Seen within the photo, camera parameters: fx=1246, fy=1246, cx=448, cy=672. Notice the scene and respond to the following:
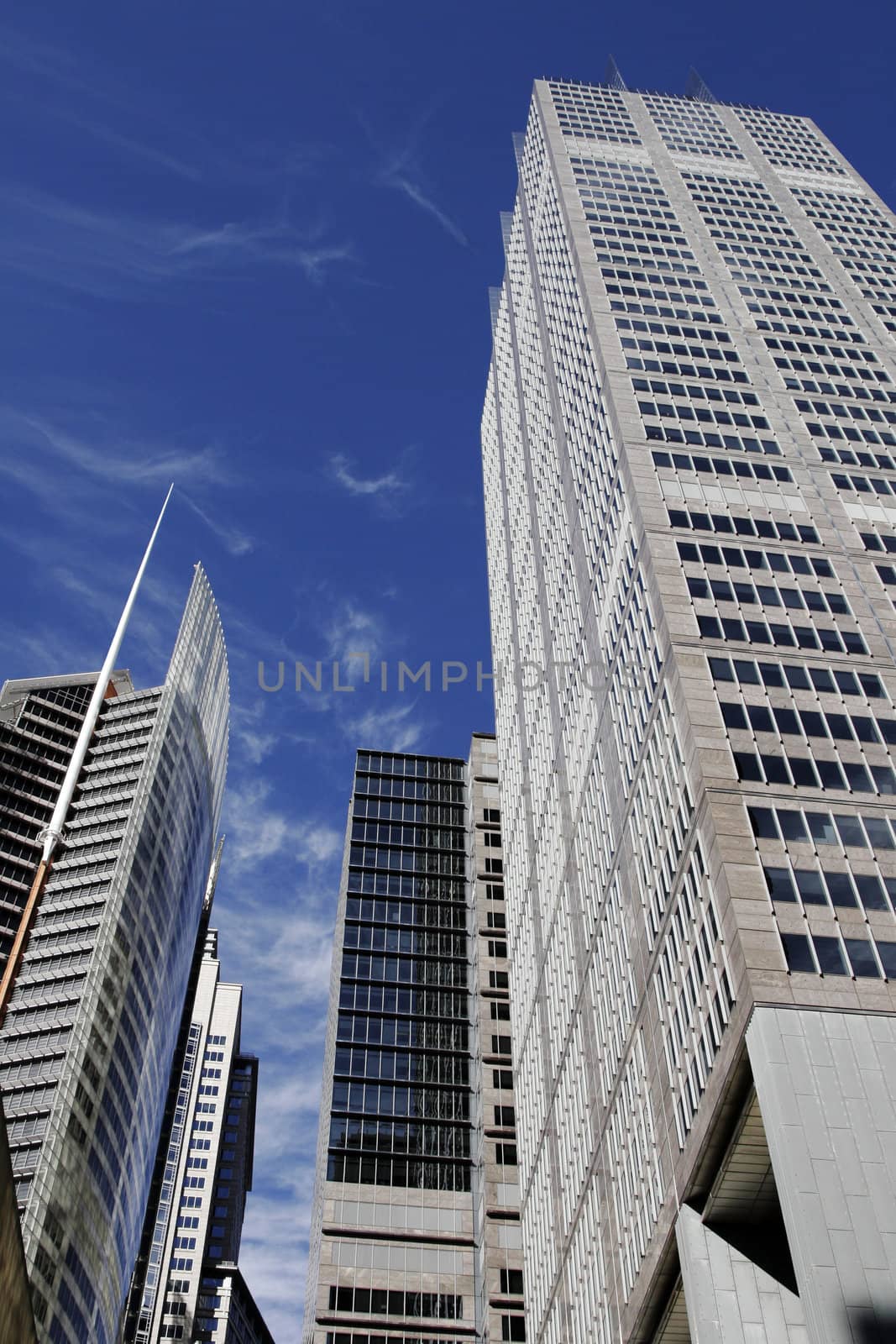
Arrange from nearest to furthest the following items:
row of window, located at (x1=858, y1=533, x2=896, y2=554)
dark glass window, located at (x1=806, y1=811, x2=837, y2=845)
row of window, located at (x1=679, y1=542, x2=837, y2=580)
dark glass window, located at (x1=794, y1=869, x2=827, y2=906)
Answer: dark glass window, located at (x1=794, y1=869, x2=827, y2=906), dark glass window, located at (x1=806, y1=811, x2=837, y2=845), row of window, located at (x1=679, y1=542, x2=837, y2=580), row of window, located at (x1=858, y1=533, x2=896, y2=554)

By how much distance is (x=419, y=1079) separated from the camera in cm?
11419

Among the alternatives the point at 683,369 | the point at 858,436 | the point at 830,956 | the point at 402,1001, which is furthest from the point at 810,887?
the point at 402,1001

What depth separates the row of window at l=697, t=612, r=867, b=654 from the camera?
224 ft

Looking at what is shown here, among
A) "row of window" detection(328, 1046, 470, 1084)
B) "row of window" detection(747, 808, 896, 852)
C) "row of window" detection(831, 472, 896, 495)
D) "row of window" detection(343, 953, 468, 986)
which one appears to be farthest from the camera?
"row of window" detection(343, 953, 468, 986)

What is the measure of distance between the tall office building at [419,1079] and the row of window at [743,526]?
5856 centimetres

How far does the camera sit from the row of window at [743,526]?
77.1 metres

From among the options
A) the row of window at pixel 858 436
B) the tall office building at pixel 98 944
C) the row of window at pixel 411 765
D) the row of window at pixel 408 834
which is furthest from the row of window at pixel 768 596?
the tall office building at pixel 98 944

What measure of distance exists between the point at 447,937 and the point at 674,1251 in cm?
7449

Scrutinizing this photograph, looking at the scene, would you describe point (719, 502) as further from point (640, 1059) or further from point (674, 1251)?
point (674, 1251)

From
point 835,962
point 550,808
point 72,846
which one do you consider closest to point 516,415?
point 550,808

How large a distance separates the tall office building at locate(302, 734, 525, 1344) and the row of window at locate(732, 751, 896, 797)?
57.5 meters

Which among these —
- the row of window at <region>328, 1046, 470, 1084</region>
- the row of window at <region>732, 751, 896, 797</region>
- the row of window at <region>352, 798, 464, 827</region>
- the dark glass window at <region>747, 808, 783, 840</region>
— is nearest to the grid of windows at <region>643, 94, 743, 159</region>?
the row of window at <region>352, 798, 464, 827</region>

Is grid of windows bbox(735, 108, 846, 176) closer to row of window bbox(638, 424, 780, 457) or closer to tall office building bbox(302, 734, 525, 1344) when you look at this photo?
row of window bbox(638, 424, 780, 457)

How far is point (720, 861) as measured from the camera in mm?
54562
